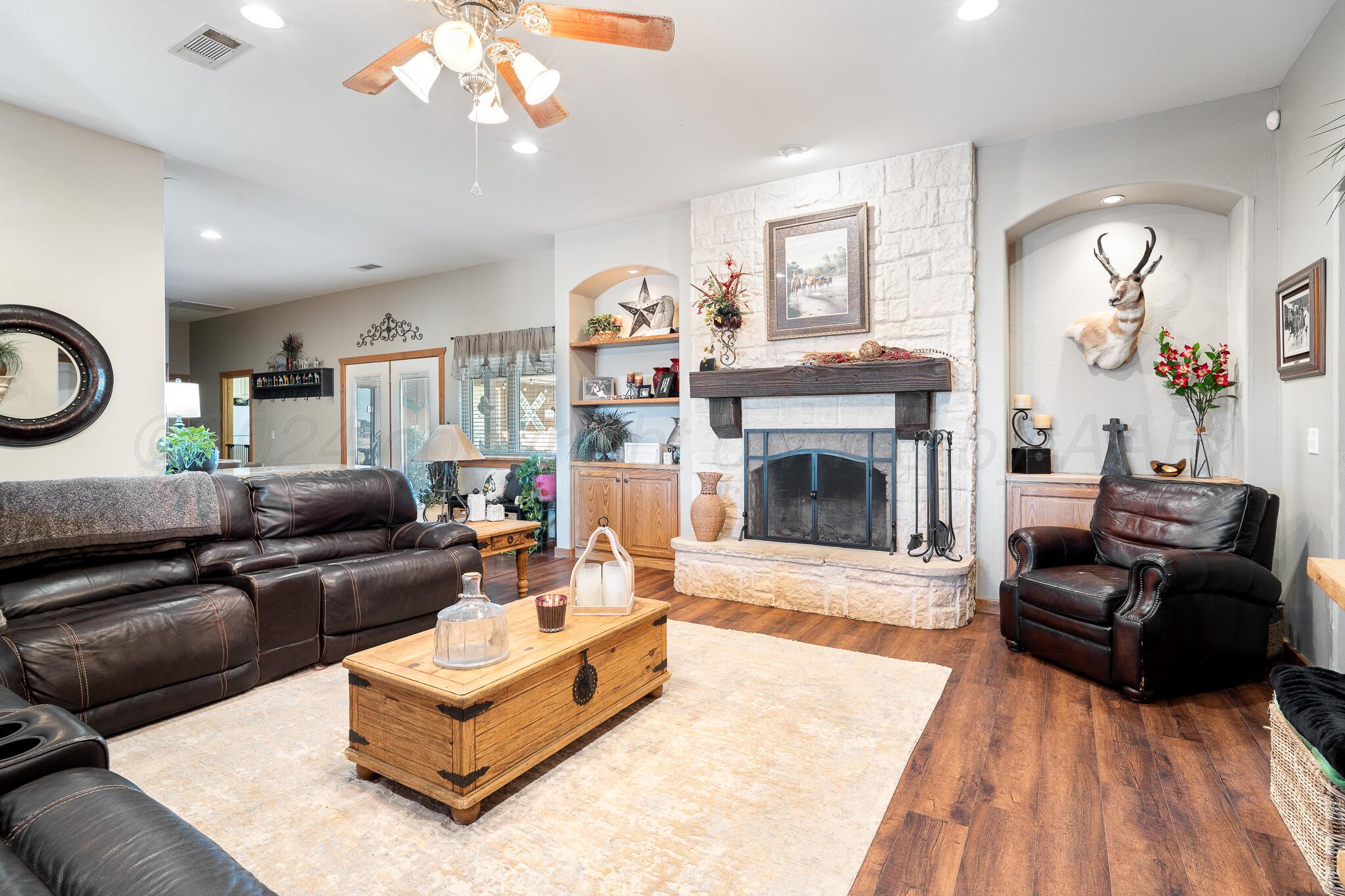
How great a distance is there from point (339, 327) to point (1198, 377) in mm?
8815

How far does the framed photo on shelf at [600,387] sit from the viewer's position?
6.07 metres

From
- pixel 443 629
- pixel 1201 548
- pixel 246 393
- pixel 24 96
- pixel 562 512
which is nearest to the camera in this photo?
pixel 443 629

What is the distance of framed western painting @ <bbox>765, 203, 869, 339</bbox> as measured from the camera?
449 cm

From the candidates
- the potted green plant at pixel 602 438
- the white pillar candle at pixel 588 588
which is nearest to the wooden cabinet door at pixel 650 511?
the potted green plant at pixel 602 438

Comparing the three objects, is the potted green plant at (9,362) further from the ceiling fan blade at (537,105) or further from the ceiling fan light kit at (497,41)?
the ceiling fan blade at (537,105)

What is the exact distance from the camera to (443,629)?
211 cm

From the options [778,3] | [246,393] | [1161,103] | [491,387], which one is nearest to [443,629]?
[778,3]

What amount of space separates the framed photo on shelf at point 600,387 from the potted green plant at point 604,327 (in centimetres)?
37

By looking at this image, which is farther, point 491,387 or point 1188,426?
point 491,387

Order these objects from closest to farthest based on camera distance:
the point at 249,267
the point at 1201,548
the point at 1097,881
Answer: the point at 1097,881
the point at 1201,548
the point at 249,267

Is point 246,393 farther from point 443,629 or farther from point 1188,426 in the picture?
point 1188,426

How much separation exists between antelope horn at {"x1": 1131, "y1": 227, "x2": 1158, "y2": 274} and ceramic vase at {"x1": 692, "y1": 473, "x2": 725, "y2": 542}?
2957 mm

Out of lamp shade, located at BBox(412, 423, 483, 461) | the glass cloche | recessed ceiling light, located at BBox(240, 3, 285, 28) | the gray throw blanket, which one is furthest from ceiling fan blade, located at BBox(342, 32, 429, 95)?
lamp shade, located at BBox(412, 423, 483, 461)

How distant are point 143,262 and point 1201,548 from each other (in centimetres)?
608
